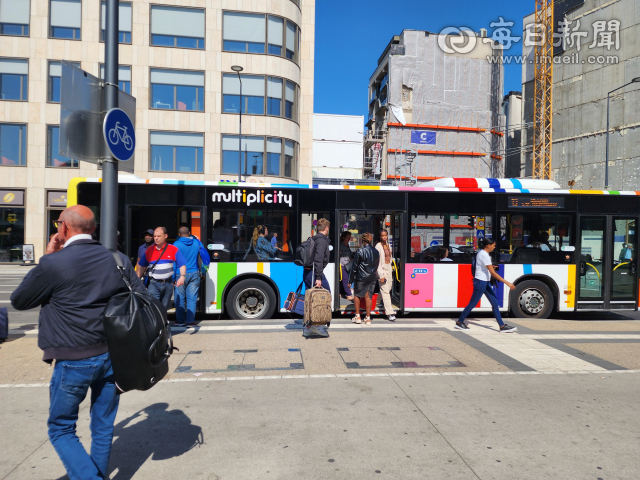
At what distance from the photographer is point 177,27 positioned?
27203 mm

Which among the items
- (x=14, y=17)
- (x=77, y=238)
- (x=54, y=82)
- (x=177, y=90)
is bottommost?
(x=77, y=238)

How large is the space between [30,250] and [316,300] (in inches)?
941

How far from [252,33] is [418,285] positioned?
22.4m

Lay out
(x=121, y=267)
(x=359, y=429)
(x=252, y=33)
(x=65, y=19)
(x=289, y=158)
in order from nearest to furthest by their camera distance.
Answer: (x=121, y=267) < (x=359, y=429) < (x=65, y=19) < (x=252, y=33) < (x=289, y=158)

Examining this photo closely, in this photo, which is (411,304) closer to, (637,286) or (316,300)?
(316,300)

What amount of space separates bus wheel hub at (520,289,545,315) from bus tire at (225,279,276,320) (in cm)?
518

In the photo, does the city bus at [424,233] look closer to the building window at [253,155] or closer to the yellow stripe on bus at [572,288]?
the yellow stripe on bus at [572,288]

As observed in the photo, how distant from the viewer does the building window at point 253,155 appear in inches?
1081

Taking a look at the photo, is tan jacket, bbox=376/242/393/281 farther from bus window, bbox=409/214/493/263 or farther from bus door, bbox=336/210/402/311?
bus window, bbox=409/214/493/263

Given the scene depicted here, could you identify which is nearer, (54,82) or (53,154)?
(54,82)

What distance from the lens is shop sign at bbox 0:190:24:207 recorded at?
26359mm

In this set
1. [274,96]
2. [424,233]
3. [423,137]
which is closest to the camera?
[424,233]

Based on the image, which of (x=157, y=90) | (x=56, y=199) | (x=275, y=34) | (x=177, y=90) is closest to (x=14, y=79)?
(x=56, y=199)

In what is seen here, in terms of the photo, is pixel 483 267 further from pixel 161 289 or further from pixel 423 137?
pixel 423 137
